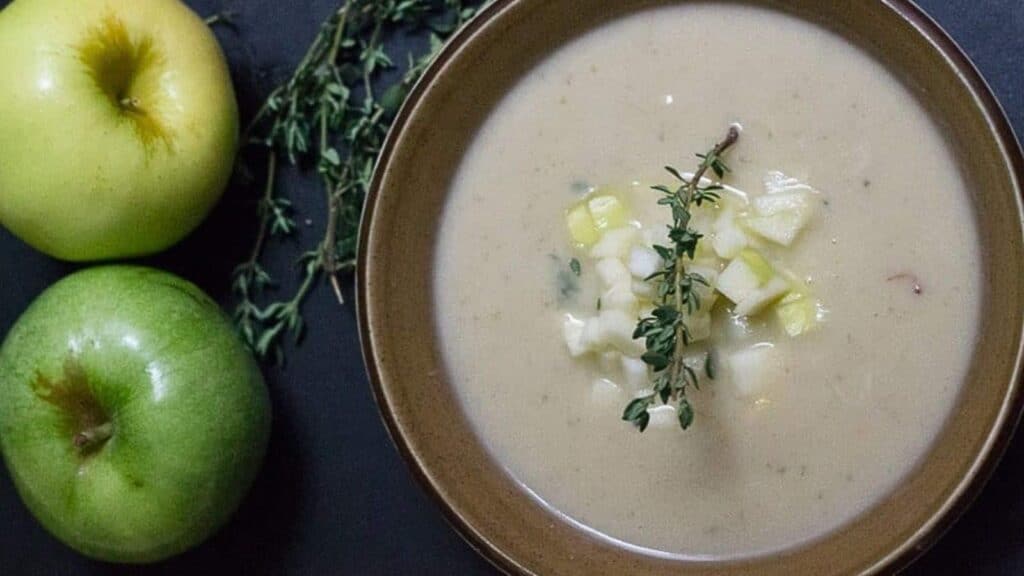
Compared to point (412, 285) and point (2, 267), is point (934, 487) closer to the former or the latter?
point (412, 285)

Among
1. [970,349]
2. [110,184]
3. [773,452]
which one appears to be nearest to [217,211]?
[110,184]

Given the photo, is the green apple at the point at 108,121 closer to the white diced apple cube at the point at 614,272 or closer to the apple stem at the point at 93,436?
the apple stem at the point at 93,436

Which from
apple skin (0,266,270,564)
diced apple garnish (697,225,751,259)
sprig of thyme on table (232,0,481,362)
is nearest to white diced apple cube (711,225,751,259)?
diced apple garnish (697,225,751,259)

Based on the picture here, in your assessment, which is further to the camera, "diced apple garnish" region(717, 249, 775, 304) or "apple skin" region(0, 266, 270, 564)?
"apple skin" region(0, 266, 270, 564)

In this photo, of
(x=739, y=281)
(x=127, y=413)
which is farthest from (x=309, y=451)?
(x=739, y=281)

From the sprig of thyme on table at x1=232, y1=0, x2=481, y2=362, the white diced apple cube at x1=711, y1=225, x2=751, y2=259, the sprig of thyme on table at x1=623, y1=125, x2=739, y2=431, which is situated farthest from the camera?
the sprig of thyme on table at x1=232, y1=0, x2=481, y2=362

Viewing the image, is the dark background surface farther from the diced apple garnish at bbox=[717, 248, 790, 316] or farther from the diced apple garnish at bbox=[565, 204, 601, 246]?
the diced apple garnish at bbox=[717, 248, 790, 316]

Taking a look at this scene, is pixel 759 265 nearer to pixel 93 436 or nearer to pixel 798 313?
Answer: pixel 798 313

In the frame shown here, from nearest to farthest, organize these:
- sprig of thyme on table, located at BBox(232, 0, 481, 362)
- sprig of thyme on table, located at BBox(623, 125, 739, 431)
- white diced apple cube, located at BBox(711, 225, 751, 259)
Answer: sprig of thyme on table, located at BBox(623, 125, 739, 431) → white diced apple cube, located at BBox(711, 225, 751, 259) → sprig of thyme on table, located at BBox(232, 0, 481, 362)
